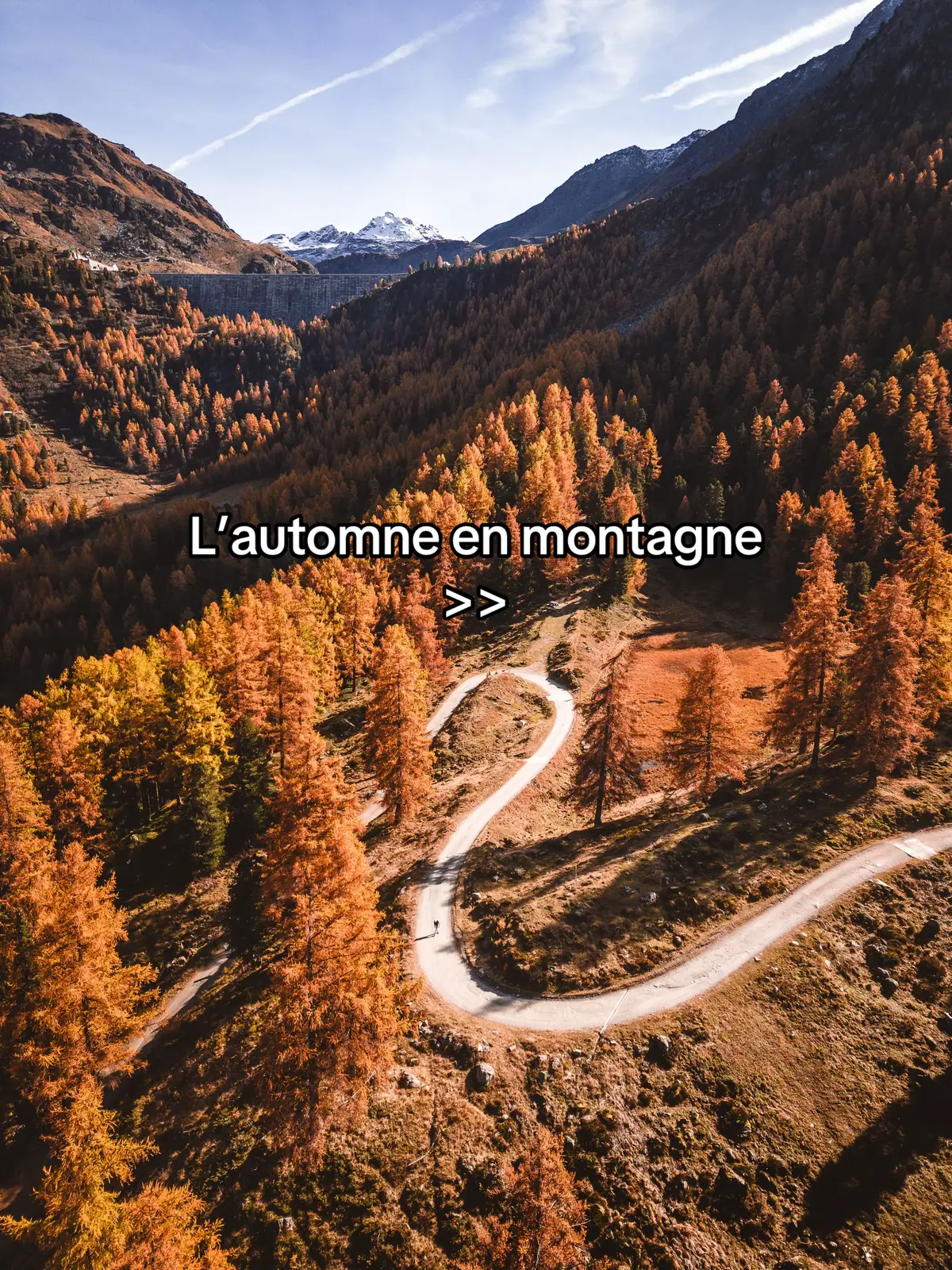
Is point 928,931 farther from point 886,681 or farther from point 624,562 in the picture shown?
point 624,562

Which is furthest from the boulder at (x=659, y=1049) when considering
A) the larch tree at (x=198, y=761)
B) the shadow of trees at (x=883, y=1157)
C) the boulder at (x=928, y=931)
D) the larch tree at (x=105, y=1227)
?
the larch tree at (x=198, y=761)

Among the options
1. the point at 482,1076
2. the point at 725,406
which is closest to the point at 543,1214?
the point at 482,1076

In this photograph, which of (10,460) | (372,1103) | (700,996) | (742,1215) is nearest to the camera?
(742,1215)

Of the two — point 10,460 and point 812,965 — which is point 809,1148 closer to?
point 812,965

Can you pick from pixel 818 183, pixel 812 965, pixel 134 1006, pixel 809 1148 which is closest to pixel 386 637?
pixel 134 1006

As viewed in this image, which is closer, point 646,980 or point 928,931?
point 646,980

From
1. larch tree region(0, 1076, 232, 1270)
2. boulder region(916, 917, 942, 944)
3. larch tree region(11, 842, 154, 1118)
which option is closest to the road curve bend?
boulder region(916, 917, 942, 944)

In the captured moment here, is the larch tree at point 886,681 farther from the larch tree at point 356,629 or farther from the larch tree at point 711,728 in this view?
the larch tree at point 356,629
